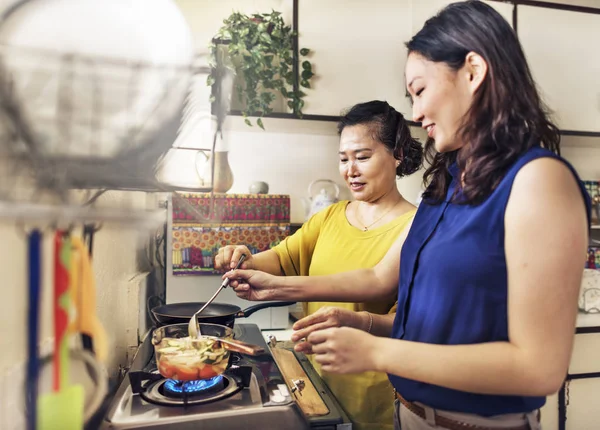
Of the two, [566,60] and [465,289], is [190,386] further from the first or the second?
[566,60]

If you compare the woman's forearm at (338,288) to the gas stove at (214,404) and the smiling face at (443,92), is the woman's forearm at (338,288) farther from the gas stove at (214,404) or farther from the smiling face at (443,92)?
the smiling face at (443,92)

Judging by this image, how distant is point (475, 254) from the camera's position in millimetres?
645

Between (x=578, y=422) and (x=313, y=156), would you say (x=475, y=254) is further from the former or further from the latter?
(x=578, y=422)

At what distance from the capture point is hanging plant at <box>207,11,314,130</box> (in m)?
1.08

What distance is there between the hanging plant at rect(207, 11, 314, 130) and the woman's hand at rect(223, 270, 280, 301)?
0.44 m

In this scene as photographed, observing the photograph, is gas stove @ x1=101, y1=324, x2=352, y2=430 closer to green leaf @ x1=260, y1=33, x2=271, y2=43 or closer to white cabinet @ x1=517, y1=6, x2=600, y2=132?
green leaf @ x1=260, y1=33, x2=271, y2=43

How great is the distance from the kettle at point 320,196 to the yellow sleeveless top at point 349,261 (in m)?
0.51

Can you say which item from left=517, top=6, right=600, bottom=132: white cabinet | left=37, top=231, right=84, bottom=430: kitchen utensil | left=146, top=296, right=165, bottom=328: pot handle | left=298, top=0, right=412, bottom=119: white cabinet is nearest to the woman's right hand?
left=146, top=296, right=165, bottom=328: pot handle

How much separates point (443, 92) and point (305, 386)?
2.11ft

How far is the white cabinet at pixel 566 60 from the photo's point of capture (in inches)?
79.3

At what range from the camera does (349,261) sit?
121 centimetres

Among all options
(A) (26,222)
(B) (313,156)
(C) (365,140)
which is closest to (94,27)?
(A) (26,222)

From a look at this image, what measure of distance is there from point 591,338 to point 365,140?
1536 millimetres

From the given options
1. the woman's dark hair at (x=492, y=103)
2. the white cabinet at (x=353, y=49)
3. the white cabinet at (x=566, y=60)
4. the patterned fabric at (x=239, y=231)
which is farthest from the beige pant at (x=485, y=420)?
the white cabinet at (x=566, y=60)
